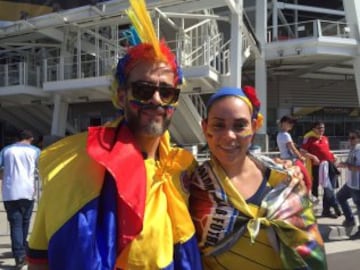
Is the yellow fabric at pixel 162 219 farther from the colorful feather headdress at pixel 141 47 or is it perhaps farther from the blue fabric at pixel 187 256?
the colorful feather headdress at pixel 141 47

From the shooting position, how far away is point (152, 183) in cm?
204

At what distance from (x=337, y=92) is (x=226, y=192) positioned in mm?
32126

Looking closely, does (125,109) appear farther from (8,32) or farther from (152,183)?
(8,32)

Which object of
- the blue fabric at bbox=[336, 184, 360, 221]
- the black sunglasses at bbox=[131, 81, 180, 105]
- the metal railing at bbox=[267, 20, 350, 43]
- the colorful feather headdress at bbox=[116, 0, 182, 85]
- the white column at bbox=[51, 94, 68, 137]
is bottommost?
the blue fabric at bbox=[336, 184, 360, 221]

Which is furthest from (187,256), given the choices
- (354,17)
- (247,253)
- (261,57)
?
(354,17)

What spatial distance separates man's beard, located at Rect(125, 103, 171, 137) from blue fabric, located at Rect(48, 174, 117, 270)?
0.39 metres

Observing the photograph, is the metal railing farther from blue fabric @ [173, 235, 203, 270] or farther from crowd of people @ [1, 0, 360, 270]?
blue fabric @ [173, 235, 203, 270]

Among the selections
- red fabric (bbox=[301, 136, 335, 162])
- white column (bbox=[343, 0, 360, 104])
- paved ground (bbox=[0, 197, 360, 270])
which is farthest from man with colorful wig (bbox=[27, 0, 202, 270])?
white column (bbox=[343, 0, 360, 104])

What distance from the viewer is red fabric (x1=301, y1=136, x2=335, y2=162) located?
9.02 metres

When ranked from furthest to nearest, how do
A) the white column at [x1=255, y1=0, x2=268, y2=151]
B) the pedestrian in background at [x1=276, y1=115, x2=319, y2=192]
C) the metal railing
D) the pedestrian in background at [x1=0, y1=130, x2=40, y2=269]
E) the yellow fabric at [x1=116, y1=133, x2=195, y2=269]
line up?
the white column at [x1=255, y1=0, x2=268, y2=151] → the metal railing → the pedestrian in background at [x1=276, y1=115, x2=319, y2=192] → the pedestrian in background at [x1=0, y1=130, x2=40, y2=269] → the yellow fabric at [x1=116, y1=133, x2=195, y2=269]

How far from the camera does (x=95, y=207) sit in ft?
6.06

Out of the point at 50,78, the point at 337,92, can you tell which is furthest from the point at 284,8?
the point at 50,78

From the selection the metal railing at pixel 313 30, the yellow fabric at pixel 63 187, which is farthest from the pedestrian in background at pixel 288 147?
the metal railing at pixel 313 30

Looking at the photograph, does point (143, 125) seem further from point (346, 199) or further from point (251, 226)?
point (346, 199)
